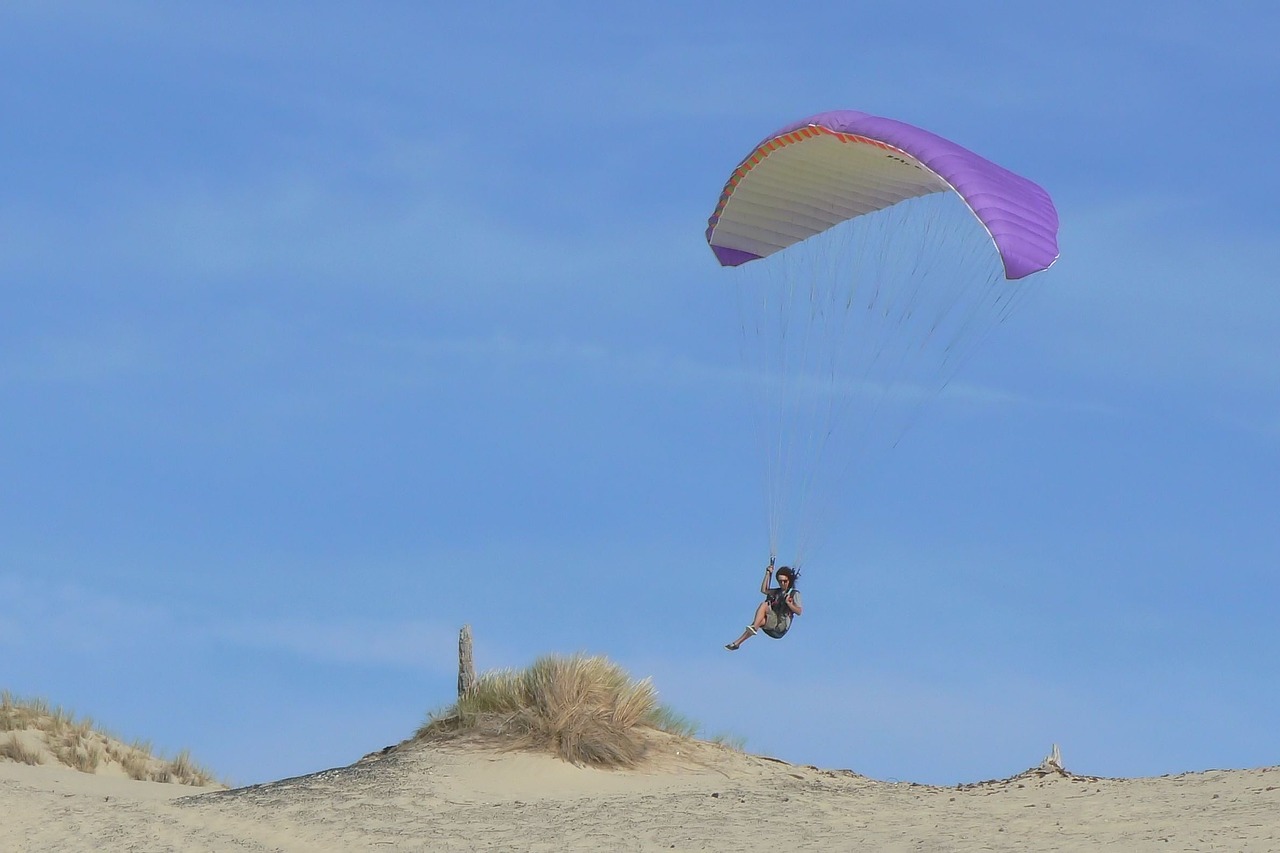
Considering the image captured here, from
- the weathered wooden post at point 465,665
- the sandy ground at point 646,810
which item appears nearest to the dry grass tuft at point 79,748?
the sandy ground at point 646,810

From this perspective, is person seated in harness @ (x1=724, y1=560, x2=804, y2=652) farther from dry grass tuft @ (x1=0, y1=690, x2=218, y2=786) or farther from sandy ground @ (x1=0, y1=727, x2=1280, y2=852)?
dry grass tuft @ (x1=0, y1=690, x2=218, y2=786)

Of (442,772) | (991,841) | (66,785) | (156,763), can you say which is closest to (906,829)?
(991,841)

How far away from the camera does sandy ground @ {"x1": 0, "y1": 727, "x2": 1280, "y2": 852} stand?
15562 mm

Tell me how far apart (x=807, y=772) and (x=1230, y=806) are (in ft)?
15.8

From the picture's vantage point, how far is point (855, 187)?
19.9 m

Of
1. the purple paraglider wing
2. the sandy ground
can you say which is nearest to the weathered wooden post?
the sandy ground

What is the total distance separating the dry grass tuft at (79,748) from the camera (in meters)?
23.0

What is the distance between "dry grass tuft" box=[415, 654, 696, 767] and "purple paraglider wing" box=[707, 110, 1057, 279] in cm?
514

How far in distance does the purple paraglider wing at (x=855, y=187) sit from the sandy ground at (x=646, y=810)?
199 inches

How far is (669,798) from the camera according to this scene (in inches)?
688

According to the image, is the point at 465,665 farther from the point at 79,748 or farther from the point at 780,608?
the point at 79,748

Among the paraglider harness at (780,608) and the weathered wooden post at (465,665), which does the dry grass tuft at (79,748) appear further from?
the paraglider harness at (780,608)

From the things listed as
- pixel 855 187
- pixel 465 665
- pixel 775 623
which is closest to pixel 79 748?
pixel 465 665

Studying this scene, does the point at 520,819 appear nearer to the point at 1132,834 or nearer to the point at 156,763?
the point at 1132,834
